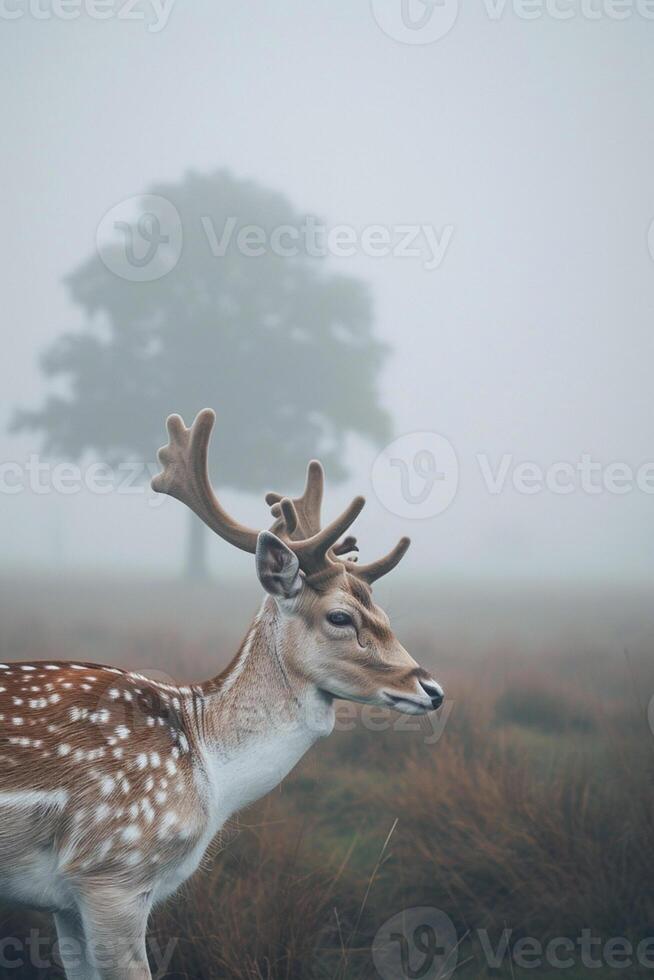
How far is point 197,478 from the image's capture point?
7.27ft

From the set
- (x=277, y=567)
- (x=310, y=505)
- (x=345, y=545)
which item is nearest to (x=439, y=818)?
(x=345, y=545)

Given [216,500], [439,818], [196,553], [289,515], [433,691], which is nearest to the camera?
[433,691]

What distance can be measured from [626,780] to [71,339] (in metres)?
2.38

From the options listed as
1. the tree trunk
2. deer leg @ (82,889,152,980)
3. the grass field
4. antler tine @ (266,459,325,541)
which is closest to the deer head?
antler tine @ (266,459,325,541)

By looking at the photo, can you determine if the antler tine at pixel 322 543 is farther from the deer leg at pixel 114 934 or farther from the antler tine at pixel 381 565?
the deer leg at pixel 114 934

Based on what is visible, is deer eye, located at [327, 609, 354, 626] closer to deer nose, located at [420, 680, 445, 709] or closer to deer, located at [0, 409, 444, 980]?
deer, located at [0, 409, 444, 980]

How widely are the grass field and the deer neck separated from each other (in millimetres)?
486

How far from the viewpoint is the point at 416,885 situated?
2.69m

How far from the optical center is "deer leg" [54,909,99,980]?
6.55 feet

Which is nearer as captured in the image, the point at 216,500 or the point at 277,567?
the point at 277,567

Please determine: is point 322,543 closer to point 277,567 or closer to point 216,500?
point 277,567

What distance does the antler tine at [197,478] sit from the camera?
217 cm

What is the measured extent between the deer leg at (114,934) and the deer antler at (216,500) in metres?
0.74

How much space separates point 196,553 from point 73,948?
149cm
